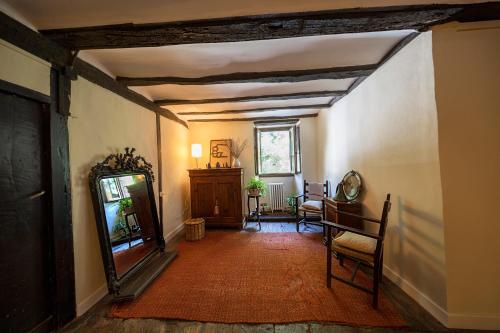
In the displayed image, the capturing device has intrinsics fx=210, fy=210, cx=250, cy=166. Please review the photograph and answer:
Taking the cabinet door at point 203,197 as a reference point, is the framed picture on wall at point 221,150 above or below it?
above

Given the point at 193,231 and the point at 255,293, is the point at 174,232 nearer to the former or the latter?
the point at 193,231

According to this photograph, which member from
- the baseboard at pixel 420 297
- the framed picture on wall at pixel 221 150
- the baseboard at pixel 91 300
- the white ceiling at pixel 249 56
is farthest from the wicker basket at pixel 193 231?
the baseboard at pixel 420 297

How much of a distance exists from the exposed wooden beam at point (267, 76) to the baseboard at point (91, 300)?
2.30 metres

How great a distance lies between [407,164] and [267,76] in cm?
171

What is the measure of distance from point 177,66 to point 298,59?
1.31 m

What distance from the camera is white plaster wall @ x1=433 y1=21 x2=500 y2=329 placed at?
1.56 m

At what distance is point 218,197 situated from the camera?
409 centimetres

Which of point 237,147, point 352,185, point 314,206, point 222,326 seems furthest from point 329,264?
point 237,147

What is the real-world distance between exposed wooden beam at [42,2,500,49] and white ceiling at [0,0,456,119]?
0.04 m

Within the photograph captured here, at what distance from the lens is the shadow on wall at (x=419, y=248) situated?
1.63 m

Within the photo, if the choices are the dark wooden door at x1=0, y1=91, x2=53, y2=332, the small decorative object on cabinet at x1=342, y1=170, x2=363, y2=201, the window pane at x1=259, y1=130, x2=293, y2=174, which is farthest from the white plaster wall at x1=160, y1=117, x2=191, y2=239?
the small decorative object on cabinet at x1=342, y1=170, x2=363, y2=201

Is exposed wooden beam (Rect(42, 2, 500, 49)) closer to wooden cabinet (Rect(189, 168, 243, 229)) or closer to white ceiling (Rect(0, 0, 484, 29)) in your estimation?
white ceiling (Rect(0, 0, 484, 29))

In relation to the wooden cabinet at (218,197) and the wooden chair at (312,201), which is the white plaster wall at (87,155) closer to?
the wooden cabinet at (218,197)

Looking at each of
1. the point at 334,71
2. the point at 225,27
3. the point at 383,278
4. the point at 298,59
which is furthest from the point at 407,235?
the point at 225,27
